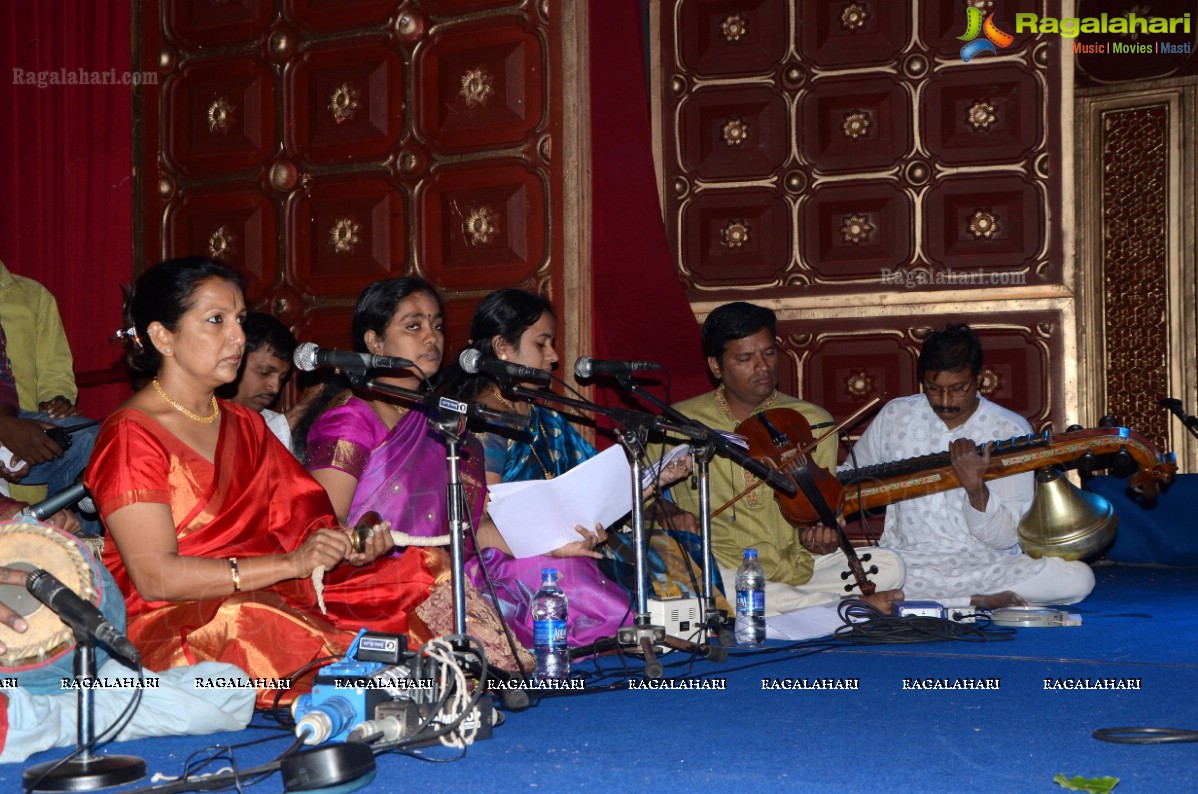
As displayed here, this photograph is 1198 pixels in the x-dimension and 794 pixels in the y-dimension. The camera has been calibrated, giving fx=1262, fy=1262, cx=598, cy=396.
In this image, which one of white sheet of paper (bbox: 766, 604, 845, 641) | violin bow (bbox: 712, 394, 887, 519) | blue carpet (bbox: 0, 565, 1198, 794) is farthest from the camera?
violin bow (bbox: 712, 394, 887, 519)

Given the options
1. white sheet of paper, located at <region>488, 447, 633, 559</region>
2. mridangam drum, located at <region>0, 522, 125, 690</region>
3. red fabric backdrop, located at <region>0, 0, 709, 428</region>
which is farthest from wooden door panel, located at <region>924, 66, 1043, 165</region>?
mridangam drum, located at <region>0, 522, 125, 690</region>

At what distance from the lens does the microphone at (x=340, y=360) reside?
8.29 feet

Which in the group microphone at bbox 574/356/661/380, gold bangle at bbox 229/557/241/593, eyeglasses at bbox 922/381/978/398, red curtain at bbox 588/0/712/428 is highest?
red curtain at bbox 588/0/712/428

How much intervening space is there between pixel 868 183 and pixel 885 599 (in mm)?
2291

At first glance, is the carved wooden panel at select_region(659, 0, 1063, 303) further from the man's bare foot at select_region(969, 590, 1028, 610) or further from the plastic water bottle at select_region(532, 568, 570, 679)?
the plastic water bottle at select_region(532, 568, 570, 679)

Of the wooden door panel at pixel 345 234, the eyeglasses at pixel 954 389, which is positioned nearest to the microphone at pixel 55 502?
the wooden door panel at pixel 345 234

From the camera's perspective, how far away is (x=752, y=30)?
5.79 meters

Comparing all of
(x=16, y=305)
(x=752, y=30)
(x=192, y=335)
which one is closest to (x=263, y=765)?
(x=192, y=335)

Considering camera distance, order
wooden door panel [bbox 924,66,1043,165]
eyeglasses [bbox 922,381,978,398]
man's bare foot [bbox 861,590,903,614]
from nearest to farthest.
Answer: man's bare foot [bbox 861,590,903,614] → eyeglasses [bbox 922,381,978,398] → wooden door panel [bbox 924,66,1043,165]

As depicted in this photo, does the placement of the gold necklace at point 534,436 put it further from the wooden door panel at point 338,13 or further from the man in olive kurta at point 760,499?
the wooden door panel at point 338,13

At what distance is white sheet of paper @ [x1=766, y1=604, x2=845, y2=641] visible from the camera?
3.81 metres

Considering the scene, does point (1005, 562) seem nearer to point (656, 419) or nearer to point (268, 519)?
point (656, 419)

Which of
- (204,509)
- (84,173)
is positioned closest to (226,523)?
(204,509)

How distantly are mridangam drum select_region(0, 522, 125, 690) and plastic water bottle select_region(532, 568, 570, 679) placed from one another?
105 centimetres
